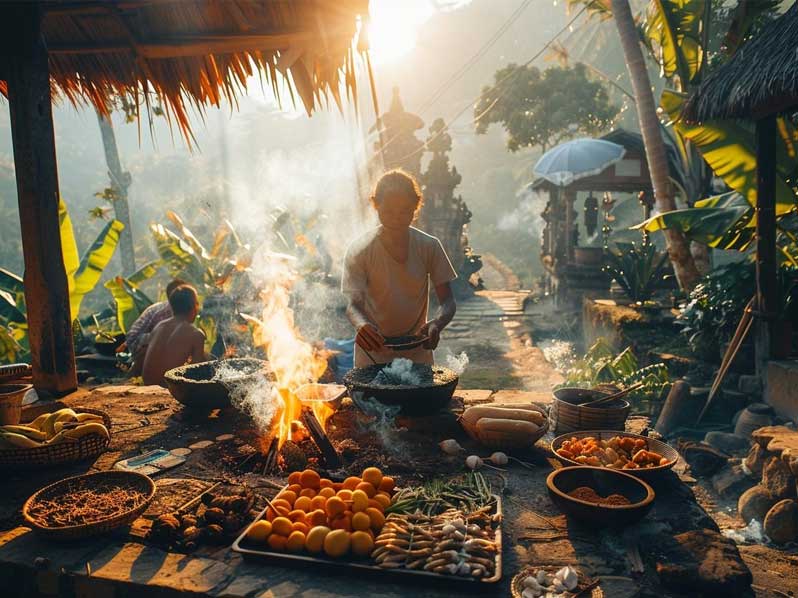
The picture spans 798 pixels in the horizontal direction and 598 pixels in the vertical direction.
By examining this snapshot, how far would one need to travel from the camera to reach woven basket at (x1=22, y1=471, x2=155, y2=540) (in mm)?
2504

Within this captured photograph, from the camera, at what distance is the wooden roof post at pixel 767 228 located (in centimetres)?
644

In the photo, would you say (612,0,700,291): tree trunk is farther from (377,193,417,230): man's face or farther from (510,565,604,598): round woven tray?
(510,565,604,598): round woven tray

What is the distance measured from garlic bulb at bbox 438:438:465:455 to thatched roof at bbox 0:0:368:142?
2.93 meters

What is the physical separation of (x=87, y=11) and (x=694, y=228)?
288 inches

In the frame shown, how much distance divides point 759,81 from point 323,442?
18.2 feet

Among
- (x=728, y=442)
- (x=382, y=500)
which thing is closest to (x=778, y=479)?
(x=728, y=442)

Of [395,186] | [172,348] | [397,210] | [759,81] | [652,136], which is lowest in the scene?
[172,348]

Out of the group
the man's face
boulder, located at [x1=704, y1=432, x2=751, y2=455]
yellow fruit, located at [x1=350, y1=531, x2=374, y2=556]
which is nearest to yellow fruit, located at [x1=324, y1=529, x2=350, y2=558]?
yellow fruit, located at [x1=350, y1=531, x2=374, y2=556]

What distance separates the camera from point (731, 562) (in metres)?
2.23

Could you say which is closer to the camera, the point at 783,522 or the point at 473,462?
the point at 473,462

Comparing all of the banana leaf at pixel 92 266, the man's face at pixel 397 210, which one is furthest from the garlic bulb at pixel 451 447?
the banana leaf at pixel 92 266

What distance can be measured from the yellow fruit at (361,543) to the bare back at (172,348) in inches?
135

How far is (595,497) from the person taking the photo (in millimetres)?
2697

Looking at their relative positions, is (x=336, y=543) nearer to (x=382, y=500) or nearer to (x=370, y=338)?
(x=382, y=500)
